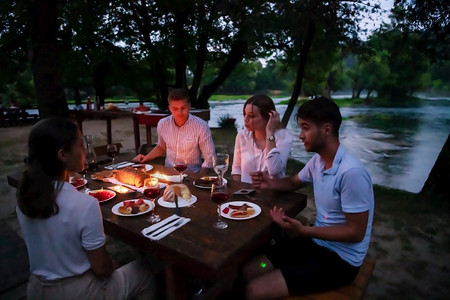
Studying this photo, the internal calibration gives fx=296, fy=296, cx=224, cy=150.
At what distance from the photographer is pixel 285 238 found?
209 centimetres

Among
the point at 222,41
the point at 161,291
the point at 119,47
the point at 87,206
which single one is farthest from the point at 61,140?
the point at 119,47

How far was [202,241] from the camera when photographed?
1.57 meters

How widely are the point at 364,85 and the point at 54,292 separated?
104ft

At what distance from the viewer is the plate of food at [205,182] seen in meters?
2.38

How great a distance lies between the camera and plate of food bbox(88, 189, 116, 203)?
2.13m

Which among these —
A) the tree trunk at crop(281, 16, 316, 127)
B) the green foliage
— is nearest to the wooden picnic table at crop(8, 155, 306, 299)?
the tree trunk at crop(281, 16, 316, 127)

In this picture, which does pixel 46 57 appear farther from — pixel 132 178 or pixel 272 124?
pixel 272 124

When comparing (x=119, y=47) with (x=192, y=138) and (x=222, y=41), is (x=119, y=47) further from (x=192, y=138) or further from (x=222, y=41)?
(x=192, y=138)

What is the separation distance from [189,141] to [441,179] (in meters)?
4.14

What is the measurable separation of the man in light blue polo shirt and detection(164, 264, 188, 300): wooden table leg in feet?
1.23

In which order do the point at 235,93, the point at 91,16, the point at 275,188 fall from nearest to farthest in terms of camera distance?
1. the point at 275,188
2. the point at 91,16
3. the point at 235,93

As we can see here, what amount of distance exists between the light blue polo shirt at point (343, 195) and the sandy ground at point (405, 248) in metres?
1.26

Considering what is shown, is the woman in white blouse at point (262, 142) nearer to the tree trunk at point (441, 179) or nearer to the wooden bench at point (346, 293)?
the wooden bench at point (346, 293)

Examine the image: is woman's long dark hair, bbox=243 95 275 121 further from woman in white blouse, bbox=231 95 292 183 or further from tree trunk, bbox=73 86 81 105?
tree trunk, bbox=73 86 81 105
